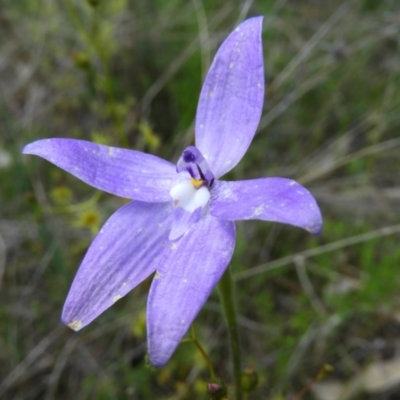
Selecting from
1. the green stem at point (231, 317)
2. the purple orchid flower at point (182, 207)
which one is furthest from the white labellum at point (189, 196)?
the green stem at point (231, 317)

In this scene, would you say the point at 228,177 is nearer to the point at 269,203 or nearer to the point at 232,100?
the point at 232,100

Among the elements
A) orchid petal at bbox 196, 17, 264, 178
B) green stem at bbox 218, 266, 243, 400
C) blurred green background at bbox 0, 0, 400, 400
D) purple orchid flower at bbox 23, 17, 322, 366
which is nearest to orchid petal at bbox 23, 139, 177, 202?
purple orchid flower at bbox 23, 17, 322, 366

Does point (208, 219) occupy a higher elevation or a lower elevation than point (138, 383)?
higher

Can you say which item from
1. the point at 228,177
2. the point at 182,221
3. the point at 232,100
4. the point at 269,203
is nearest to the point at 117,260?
the point at 182,221

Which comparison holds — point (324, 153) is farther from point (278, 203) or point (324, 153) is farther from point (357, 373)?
point (278, 203)

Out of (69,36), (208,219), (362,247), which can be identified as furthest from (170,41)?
(208,219)

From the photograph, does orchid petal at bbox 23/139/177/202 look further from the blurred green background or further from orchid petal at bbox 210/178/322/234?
the blurred green background

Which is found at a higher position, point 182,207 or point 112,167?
point 112,167
